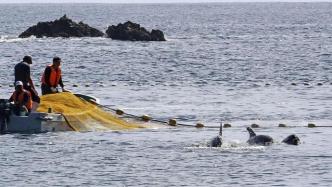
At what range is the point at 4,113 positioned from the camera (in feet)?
103

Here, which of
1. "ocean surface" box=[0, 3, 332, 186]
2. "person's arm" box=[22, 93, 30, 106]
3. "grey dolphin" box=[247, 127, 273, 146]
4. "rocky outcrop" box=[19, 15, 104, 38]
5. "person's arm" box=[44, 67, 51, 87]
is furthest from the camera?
"rocky outcrop" box=[19, 15, 104, 38]

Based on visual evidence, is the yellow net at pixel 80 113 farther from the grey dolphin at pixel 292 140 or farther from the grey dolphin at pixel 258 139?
the grey dolphin at pixel 292 140

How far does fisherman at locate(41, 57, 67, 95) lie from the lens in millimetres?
33375

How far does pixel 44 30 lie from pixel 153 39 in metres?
9.94

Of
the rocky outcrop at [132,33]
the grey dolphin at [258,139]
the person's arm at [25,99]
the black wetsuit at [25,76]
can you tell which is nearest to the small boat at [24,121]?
the person's arm at [25,99]

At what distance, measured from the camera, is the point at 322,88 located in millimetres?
52281

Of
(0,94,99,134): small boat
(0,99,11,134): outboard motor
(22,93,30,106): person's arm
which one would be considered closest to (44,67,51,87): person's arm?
(0,94,99,134): small boat

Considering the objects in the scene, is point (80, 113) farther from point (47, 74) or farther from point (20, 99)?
point (20, 99)

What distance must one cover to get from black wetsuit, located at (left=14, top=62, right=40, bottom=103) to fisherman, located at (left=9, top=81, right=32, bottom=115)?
23.1 inches

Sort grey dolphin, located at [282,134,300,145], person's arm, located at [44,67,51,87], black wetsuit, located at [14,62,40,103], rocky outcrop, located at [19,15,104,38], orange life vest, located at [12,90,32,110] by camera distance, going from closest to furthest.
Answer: grey dolphin, located at [282,134,300,145], orange life vest, located at [12,90,32,110], black wetsuit, located at [14,62,40,103], person's arm, located at [44,67,51,87], rocky outcrop, located at [19,15,104,38]

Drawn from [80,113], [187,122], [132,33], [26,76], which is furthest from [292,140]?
[132,33]

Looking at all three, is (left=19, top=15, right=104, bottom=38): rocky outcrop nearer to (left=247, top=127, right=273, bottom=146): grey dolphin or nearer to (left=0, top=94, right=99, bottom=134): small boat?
(left=0, top=94, right=99, bottom=134): small boat

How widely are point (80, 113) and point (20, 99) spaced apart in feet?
7.56

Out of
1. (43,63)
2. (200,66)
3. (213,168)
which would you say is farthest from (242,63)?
(213,168)
